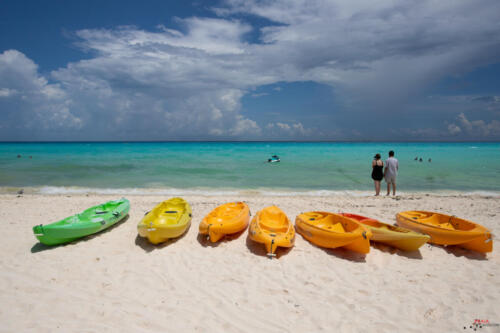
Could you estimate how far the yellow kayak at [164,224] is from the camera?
607cm

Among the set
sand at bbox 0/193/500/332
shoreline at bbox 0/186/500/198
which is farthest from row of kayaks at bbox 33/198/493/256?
shoreline at bbox 0/186/500/198

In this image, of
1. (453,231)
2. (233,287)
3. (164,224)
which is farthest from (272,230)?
(453,231)

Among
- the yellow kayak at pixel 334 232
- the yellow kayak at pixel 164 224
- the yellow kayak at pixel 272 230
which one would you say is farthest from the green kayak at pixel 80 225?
the yellow kayak at pixel 334 232

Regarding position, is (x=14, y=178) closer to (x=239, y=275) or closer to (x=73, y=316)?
(x=73, y=316)

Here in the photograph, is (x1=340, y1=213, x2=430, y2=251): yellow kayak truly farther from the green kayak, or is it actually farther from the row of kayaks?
the green kayak

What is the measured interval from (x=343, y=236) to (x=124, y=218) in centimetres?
705

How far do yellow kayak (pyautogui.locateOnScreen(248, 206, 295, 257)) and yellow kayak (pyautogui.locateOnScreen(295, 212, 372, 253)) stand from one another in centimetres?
50

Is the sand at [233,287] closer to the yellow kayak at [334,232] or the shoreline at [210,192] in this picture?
the yellow kayak at [334,232]

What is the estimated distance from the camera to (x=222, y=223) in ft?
21.2

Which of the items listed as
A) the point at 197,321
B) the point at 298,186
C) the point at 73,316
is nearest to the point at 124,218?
the point at 73,316

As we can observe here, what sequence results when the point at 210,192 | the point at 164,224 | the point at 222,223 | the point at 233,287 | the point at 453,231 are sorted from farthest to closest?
the point at 210,192
the point at 222,223
the point at 164,224
the point at 453,231
the point at 233,287

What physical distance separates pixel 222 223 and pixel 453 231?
5.74m

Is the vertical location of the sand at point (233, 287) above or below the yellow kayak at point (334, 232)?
below

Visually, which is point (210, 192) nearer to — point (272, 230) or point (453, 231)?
point (272, 230)
